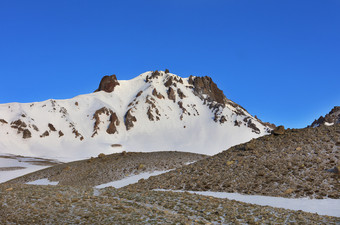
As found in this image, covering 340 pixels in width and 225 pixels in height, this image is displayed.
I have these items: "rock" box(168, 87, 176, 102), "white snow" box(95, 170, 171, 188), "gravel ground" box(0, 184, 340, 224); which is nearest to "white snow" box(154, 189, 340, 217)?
"gravel ground" box(0, 184, 340, 224)

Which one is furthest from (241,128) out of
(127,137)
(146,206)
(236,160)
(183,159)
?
(146,206)

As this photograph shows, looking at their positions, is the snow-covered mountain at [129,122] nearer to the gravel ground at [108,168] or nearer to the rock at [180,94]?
the rock at [180,94]

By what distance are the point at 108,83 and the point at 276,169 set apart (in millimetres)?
172726

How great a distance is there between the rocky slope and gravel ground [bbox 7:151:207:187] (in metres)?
7.10

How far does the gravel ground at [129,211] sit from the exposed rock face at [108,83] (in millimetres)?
172543

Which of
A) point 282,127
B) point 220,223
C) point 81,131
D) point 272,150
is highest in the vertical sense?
point 81,131

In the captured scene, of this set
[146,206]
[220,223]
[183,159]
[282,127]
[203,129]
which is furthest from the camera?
[203,129]

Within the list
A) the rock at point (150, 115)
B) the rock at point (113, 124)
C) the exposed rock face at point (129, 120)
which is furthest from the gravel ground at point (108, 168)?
the rock at point (150, 115)

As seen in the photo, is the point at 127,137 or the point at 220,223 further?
the point at 127,137

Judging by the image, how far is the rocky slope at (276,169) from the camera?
20703 mm

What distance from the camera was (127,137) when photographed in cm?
15238

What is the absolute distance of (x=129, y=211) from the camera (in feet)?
42.0

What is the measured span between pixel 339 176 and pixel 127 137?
13691 cm

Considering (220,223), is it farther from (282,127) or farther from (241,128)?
(241,128)
